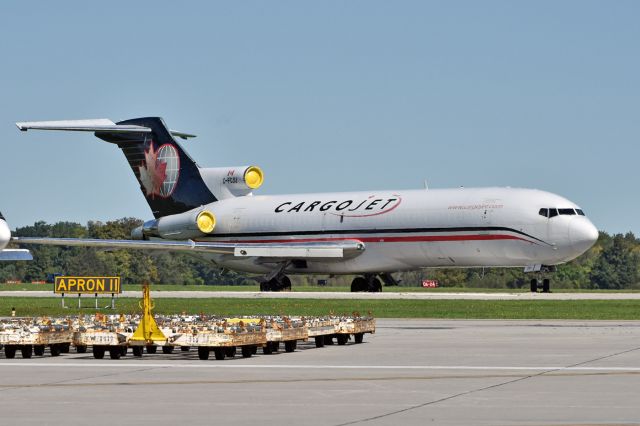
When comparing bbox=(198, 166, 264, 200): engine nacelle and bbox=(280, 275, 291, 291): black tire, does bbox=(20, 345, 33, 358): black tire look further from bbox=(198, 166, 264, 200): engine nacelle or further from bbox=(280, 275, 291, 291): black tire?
bbox=(198, 166, 264, 200): engine nacelle

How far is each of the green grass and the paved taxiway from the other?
1478cm

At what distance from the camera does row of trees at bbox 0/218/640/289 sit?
105312 millimetres

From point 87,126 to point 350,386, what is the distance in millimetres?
56612

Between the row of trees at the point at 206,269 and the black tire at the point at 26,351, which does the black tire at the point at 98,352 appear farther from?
the row of trees at the point at 206,269

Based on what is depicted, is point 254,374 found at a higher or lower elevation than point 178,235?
lower

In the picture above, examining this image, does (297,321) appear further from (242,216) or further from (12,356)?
(242,216)

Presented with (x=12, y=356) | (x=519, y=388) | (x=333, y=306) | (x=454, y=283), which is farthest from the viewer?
(x=454, y=283)

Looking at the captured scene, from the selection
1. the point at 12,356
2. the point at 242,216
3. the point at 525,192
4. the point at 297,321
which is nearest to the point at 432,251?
the point at 525,192

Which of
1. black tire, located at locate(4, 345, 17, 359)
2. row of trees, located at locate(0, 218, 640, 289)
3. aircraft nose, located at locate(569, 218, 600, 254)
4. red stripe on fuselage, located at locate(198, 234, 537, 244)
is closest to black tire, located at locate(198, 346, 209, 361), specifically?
black tire, located at locate(4, 345, 17, 359)

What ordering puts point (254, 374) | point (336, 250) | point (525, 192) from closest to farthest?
1. point (254, 374)
2. point (525, 192)
3. point (336, 250)

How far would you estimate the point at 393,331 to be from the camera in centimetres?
3162

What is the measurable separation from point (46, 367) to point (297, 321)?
22.2 feet

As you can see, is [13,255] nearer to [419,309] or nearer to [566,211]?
[419,309]

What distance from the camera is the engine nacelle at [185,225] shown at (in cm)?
7425
